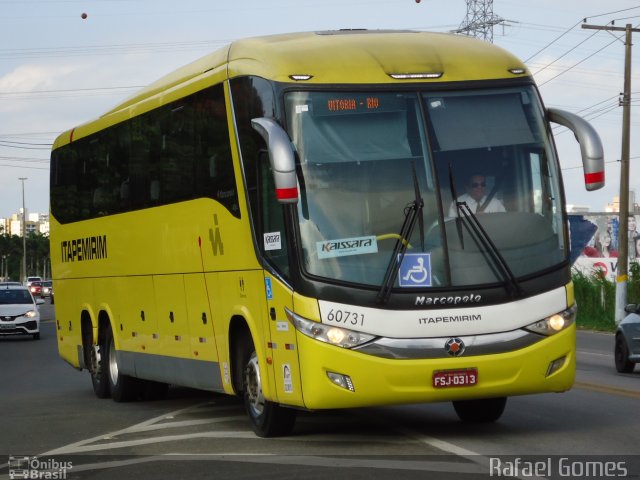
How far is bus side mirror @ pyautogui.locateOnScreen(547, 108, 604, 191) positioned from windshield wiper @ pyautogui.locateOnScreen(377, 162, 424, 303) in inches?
56.6

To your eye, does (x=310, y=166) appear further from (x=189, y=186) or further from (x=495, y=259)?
(x=189, y=186)

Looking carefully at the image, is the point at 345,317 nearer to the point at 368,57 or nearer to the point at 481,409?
the point at 368,57

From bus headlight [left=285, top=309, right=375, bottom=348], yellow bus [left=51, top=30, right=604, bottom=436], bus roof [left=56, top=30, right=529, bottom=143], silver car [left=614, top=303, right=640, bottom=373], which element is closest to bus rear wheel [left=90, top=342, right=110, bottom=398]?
yellow bus [left=51, top=30, right=604, bottom=436]

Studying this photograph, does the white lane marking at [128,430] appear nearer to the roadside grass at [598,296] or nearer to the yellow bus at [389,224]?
the yellow bus at [389,224]

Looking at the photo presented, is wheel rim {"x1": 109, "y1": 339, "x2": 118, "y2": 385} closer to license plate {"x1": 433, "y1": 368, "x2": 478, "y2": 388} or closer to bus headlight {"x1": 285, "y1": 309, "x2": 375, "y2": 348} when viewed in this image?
bus headlight {"x1": 285, "y1": 309, "x2": 375, "y2": 348}

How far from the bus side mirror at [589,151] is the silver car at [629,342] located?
9081 millimetres

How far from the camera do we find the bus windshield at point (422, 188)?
457 inches

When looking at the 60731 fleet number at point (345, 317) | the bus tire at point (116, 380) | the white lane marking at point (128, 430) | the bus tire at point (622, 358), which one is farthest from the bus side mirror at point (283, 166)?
the bus tire at point (622, 358)

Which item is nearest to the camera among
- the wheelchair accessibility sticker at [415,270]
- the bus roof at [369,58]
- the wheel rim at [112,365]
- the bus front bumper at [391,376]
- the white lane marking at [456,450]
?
the white lane marking at [456,450]

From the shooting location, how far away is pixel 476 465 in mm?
10234

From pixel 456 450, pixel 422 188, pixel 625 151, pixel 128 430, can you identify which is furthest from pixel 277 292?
pixel 625 151

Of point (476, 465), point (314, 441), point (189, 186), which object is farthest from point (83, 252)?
point (476, 465)

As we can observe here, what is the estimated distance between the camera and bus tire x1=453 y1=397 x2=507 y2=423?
1340 centimetres

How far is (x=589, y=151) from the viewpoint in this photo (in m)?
11.9
